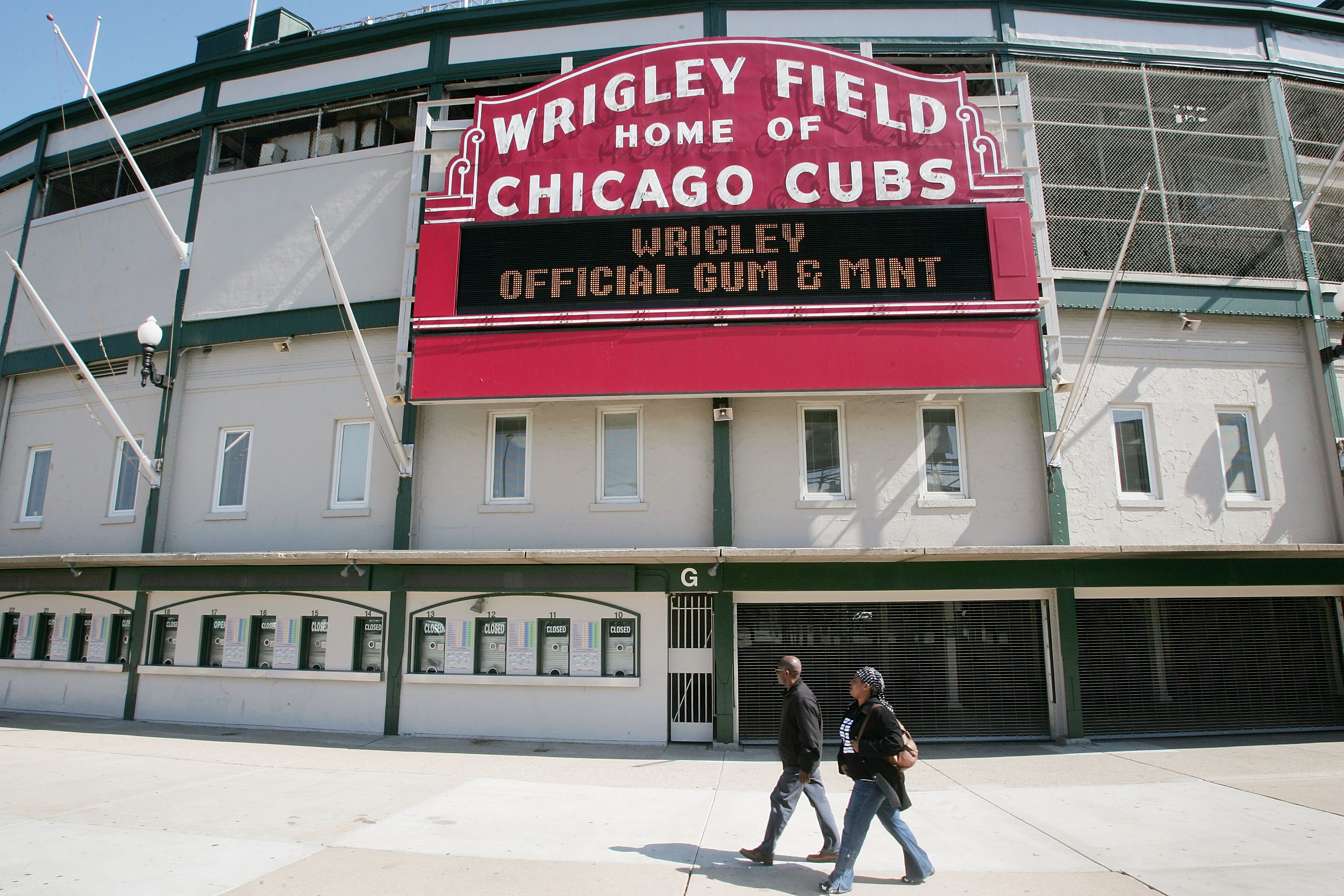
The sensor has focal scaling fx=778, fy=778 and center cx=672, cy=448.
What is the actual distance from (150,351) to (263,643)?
5839 mm

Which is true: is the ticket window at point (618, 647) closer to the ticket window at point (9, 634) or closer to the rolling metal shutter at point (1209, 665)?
the rolling metal shutter at point (1209, 665)

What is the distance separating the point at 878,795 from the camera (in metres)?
5.97

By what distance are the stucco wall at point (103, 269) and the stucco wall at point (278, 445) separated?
213cm

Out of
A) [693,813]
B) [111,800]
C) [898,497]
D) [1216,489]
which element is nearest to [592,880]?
[693,813]

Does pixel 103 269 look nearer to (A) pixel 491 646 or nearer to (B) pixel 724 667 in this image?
(A) pixel 491 646

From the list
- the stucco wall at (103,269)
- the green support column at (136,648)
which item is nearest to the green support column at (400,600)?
the green support column at (136,648)

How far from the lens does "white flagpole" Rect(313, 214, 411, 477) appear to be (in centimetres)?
1148

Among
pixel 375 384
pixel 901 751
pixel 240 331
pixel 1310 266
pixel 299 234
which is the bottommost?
pixel 901 751

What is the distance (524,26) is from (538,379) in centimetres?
776

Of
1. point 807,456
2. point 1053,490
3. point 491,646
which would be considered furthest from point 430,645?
point 1053,490

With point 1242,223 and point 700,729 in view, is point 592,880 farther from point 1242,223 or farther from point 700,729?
point 1242,223

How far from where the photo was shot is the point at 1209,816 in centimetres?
770

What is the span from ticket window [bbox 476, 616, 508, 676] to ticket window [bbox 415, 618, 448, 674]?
22.7 inches

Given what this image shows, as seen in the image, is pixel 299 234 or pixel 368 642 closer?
pixel 368 642
